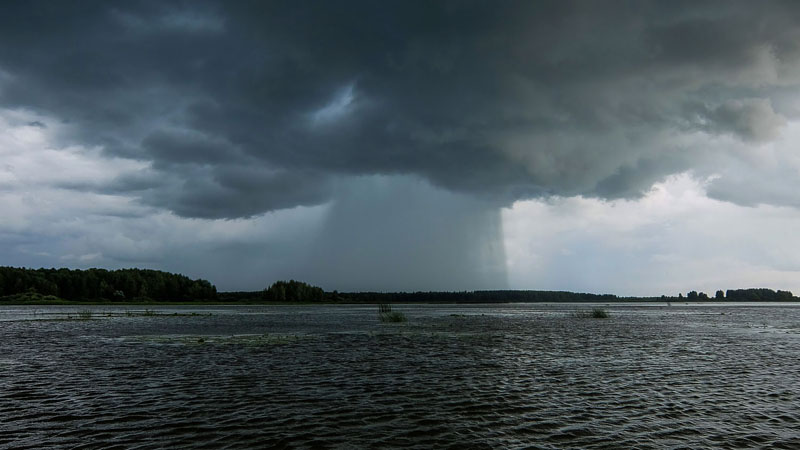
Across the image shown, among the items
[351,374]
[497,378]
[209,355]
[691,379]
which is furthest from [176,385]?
[691,379]

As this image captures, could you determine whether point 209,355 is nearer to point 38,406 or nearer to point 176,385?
point 176,385

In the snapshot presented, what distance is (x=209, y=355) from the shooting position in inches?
1587

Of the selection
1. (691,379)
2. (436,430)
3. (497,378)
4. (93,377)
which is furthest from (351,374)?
(691,379)

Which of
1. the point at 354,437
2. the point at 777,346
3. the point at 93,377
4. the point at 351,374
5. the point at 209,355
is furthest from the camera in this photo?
the point at 777,346

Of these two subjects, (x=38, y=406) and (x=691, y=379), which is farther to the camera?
(x=691, y=379)

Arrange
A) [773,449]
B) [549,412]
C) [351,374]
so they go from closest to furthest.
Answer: [773,449], [549,412], [351,374]

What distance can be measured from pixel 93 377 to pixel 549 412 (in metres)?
26.4

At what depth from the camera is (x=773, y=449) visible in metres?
16.5

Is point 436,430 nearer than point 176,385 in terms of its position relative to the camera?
Yes

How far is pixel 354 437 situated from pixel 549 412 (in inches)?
362

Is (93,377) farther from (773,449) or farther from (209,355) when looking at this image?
(773,449)

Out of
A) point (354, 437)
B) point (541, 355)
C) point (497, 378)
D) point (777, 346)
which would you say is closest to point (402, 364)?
point (497, 378)

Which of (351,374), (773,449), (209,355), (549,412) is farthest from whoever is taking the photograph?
(209,355)

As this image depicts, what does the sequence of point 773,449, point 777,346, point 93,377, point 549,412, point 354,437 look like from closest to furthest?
point 773,449 < point 354,437 < point 549,412 < point 93,377 < point 777,346
